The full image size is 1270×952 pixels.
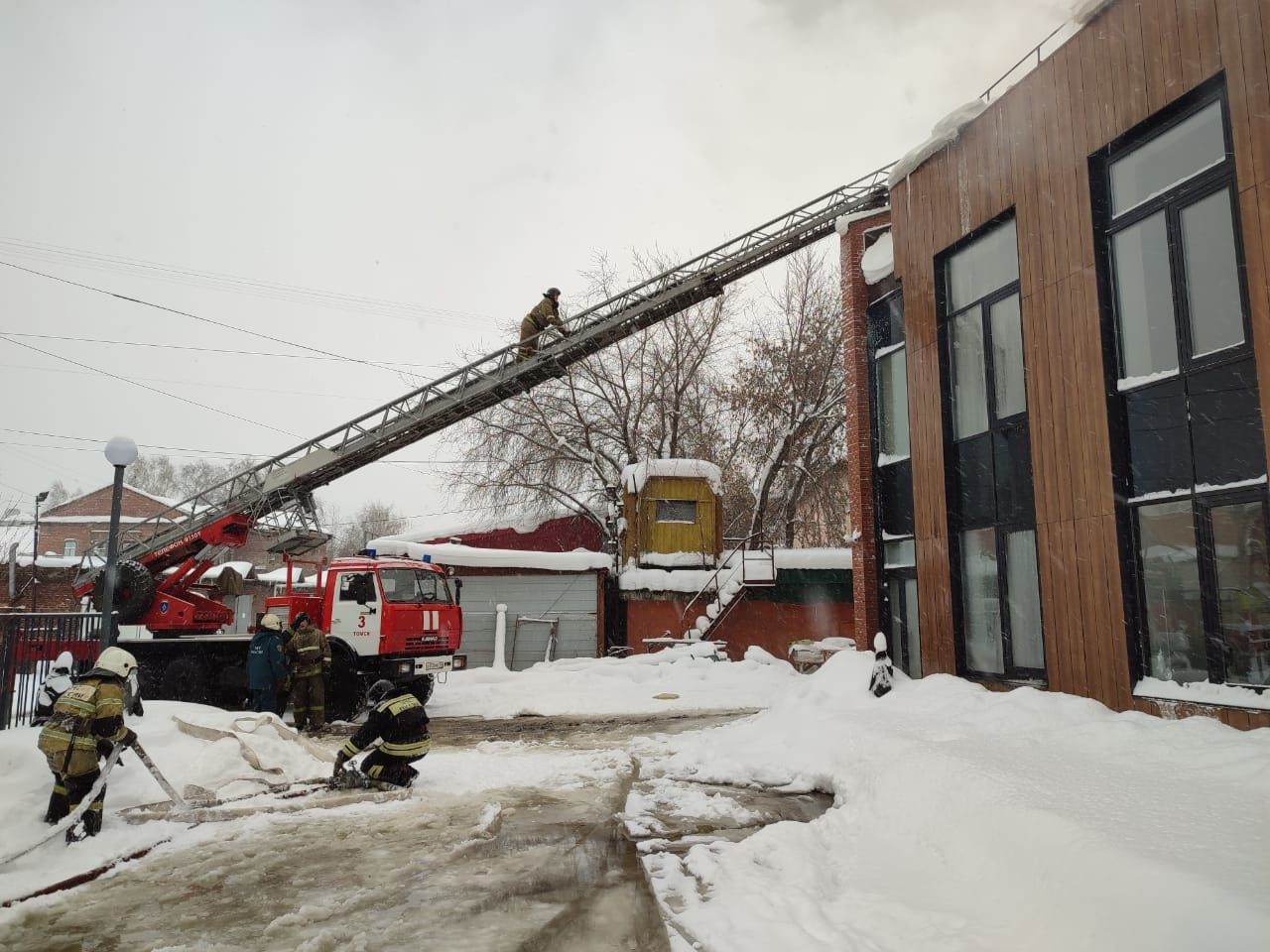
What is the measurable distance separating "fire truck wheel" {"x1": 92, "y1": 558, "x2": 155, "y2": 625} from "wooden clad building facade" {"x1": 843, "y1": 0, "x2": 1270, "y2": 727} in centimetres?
1308

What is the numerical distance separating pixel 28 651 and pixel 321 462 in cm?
795

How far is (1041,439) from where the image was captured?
938 centimetres

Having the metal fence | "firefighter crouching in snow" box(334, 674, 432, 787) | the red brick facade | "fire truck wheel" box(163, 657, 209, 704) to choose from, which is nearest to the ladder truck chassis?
"fire truck wheel" box(163, 657, 209, 704)

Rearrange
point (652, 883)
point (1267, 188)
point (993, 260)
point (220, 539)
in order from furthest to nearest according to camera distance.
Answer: point (220, 539) → point (993, 260) → point (1267, 188) → point (652, 883)

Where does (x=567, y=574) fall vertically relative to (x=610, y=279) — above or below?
below

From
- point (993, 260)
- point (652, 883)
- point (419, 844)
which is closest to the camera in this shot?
point (652, 883)

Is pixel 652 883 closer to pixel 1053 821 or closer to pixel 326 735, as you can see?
pixel 1053 821

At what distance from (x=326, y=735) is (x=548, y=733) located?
322 cm

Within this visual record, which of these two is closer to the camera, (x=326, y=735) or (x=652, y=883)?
(x=652, y=883)

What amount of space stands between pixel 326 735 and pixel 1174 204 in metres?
12.2

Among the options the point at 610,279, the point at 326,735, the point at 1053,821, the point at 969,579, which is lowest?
the point at 326,735

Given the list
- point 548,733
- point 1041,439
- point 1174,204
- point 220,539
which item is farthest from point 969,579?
point 220,539

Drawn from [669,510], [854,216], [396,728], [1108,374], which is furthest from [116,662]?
[669,510]

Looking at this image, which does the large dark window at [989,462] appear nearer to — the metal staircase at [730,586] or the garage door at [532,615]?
the metal staircase at [730,586]
